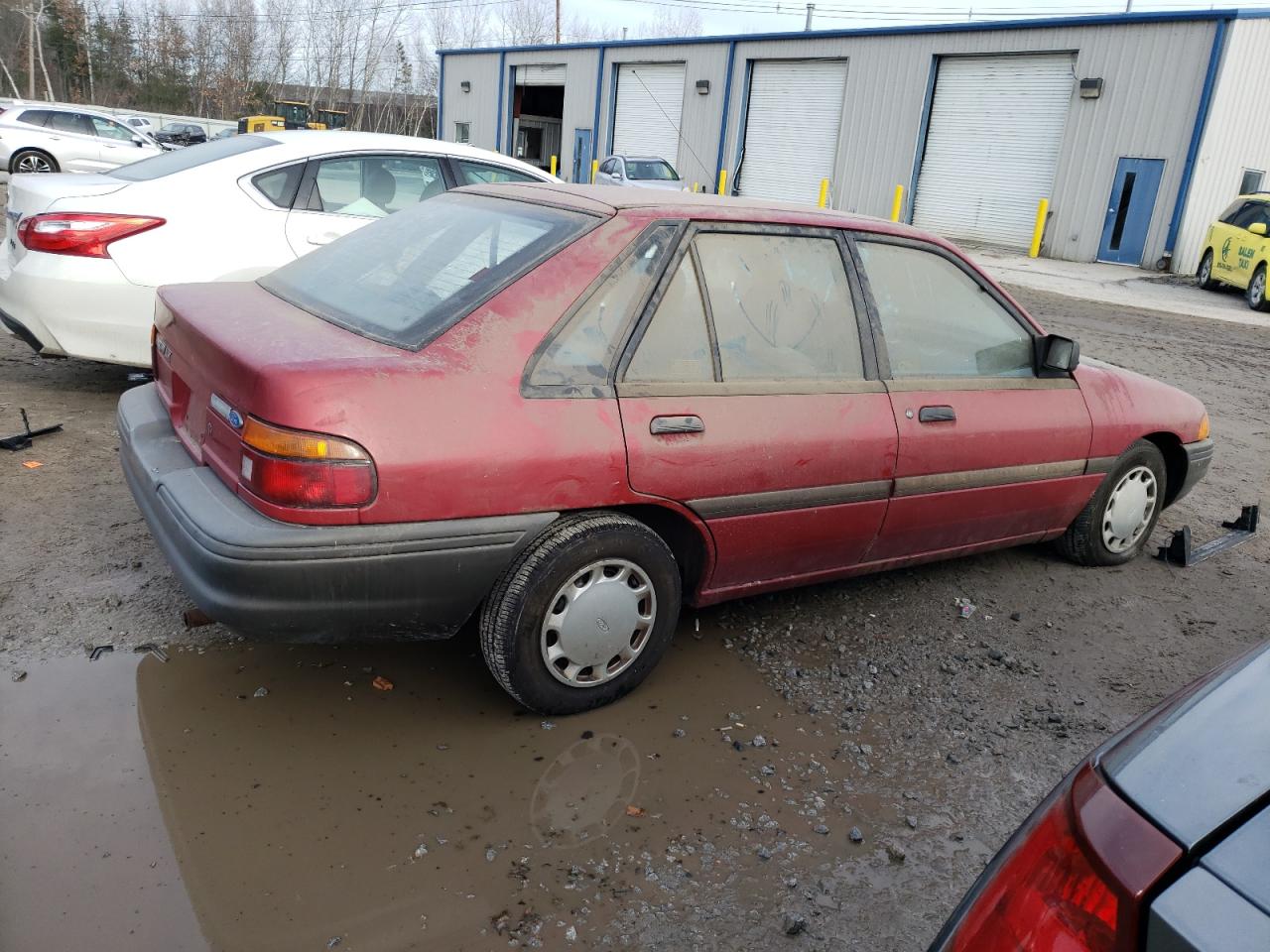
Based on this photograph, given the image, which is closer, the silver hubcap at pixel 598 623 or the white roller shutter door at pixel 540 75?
the silver hubcap at pixel 598 623

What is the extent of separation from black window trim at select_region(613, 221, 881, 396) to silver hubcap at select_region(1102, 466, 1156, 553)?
1.78m

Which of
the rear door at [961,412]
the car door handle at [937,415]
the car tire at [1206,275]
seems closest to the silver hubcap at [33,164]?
the rear door at [961,412]

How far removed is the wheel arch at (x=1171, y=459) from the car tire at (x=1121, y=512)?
0.20 feet

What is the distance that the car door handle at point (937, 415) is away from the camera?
3686 mm

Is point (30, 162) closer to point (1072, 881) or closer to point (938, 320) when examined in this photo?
point (938, 320)

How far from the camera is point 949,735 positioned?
3.28m

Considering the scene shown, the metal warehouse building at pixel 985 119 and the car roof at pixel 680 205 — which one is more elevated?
the metal warehouse building at pixel 985 119

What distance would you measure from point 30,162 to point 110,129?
7.87 ft

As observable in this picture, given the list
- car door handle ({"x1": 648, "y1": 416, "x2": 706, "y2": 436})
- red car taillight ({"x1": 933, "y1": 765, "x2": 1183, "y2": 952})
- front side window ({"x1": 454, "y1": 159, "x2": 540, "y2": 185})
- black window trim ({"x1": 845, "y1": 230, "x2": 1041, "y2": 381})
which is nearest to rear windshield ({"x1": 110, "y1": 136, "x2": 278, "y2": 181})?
front side window ({"x1": 454, "y1": 159, "x2": 540, "y2": 185})

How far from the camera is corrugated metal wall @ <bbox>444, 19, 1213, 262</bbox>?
816 inches

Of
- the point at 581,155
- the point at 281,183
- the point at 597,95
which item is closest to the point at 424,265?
the point at 281,183

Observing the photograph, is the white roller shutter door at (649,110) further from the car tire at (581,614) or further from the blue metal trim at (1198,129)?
the car tire at (581,614)

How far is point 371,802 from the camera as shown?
2725mm

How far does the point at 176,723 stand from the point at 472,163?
436 centimetres
